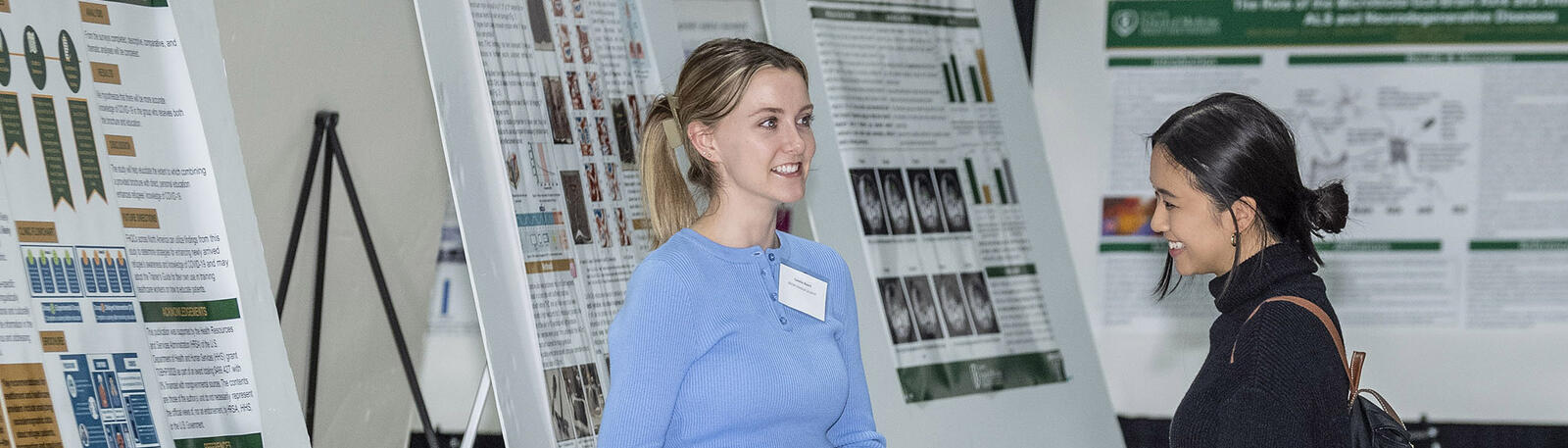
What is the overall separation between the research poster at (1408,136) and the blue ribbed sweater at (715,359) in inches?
153

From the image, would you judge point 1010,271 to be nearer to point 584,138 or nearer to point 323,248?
point 584,138

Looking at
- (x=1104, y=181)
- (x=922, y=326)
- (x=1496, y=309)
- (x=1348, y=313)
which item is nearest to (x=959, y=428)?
(x=922, y=326)

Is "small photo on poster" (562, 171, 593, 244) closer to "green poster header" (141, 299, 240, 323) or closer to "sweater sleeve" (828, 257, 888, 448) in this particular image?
"green poster header" (141, 299, 240, 323)

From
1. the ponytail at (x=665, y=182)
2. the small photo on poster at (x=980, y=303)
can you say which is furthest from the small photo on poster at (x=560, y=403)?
the small photo on poster at (x=980, y=303)

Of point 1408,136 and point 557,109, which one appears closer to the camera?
point 557,109

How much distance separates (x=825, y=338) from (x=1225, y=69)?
405 centimetres

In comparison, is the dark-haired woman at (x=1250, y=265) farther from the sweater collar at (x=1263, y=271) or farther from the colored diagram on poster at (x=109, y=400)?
the colored diagram on poster at (x=109, y=400)

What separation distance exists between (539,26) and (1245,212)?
70.2 inches

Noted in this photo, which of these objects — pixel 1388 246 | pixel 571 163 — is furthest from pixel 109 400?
pixel 1388 246

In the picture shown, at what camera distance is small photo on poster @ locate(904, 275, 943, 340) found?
4.29 meters

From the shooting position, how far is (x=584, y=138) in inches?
124

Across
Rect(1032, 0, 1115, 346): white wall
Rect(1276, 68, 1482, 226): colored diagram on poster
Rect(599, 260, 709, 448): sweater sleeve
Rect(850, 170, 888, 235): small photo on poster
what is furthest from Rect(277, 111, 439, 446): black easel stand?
Rect(1276, 68, 1482, 226): colored diagram on poster

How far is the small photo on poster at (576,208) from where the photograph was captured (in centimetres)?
306

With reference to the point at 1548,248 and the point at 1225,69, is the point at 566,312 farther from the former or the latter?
the point at 1548,248
